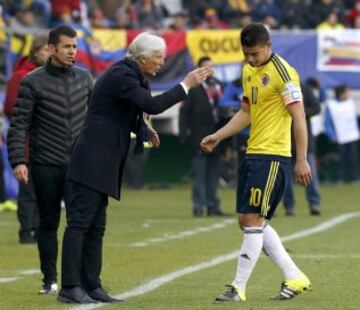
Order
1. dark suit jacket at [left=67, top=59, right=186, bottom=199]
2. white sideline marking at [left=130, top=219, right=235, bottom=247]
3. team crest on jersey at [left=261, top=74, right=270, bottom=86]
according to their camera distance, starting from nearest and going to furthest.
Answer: dark suit jacket at [left=67, top=59, right=186, bottom=199] → team crest on jersey at [left=261, top=74, right=270, bottom=86] → white sideline marking at [left=130, top=219, right=235, bottom=247]

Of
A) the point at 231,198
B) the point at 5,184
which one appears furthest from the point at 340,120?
the point at 5,184

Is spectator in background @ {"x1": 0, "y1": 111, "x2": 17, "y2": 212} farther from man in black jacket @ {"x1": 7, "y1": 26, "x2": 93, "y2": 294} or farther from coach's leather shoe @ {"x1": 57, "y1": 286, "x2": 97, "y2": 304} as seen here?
coach's leather shoe @ {"x1": 57, "y1": 286, "x2": 97, "y2": 304}

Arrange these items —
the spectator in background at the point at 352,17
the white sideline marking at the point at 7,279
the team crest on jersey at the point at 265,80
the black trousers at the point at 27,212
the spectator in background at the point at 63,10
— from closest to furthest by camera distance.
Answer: the team crest on jersey at the point at 265,80 < the white sideline marking at the point at 7,279 < the black trousers at the point at 27,212 < the spectator in background at the point at 63,10 < the spectator in background at the point at 352,17

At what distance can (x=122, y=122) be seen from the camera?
9.97 m

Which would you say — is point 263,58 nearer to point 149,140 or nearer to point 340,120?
point 149,140

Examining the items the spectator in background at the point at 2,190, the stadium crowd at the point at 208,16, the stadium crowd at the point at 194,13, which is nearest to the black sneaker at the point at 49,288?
the spectator in background at the point at 2,190

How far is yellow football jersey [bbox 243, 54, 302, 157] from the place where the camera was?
990 cm

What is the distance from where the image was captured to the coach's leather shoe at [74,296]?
9891 millimetres

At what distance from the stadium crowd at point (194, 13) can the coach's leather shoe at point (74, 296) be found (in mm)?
16344

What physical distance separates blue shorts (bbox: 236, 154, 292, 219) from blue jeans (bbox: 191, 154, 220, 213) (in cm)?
923

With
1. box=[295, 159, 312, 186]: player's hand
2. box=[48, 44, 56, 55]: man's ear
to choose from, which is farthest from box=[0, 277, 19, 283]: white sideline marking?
box=[295, 159, 312, 186]: player's hand

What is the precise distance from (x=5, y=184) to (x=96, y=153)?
12.0 meters

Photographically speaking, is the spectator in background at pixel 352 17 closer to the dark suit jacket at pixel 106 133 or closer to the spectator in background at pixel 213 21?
the spectator in background at pixel 213 21

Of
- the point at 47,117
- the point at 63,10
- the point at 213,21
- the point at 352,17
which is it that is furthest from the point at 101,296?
the point at 352,17
